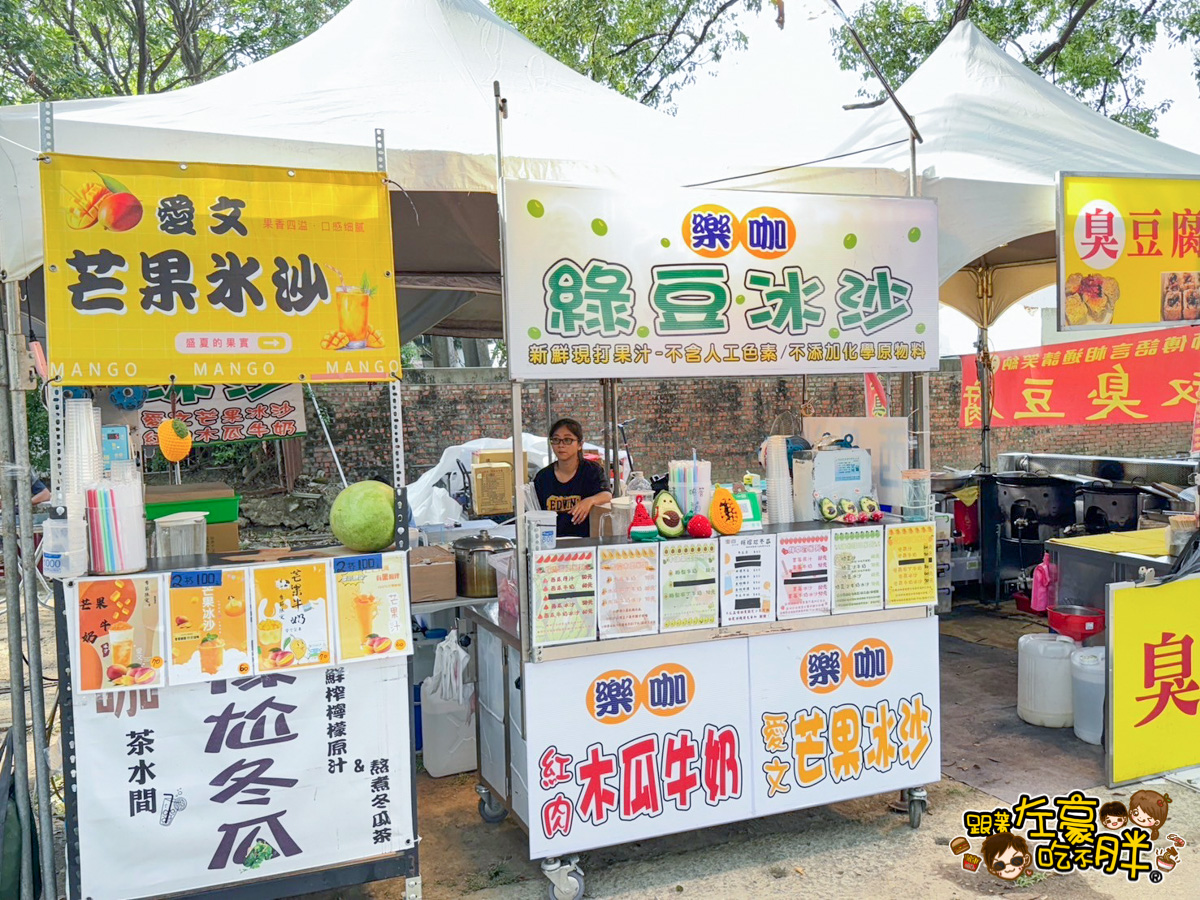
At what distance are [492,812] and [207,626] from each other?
1.57 meters

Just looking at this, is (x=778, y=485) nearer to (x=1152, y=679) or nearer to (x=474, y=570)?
(x=474, y=570)

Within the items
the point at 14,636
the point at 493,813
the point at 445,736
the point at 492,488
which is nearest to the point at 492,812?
the point at 493,813

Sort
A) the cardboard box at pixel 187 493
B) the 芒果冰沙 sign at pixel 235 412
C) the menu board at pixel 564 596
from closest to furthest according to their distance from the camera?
the menu board at pixel 564 596, the cardboard box at pixel 187 493, the 芒果冰沙 sign at pixel 235 412

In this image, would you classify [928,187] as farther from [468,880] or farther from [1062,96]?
[468,880]

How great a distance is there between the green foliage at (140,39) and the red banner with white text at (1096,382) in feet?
35.1

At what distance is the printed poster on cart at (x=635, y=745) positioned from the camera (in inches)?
121

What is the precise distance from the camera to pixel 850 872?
127 inches

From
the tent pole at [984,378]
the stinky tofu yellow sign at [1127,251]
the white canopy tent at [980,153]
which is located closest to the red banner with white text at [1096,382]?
the tent pole at [984,378]

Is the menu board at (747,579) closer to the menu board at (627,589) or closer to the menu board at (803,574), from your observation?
the menu board at (803,574)

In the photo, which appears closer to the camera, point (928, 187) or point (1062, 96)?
point (928, 187)

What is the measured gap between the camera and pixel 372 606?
2910 mm

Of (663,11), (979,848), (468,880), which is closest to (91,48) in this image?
(663,11)

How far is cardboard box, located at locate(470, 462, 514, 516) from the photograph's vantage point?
7648mm

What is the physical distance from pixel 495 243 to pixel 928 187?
2073 mm
